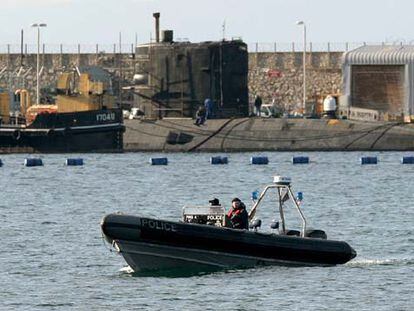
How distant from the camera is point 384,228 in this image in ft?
187

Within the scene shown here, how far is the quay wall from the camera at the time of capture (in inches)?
5379

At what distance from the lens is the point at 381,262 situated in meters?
46.9

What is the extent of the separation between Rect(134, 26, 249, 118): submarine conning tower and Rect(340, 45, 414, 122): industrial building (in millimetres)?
12045

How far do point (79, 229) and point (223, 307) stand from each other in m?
19.2

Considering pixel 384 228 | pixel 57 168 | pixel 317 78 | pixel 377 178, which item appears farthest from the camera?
pixel 317 78

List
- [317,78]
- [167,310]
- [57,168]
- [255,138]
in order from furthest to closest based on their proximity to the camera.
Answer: [317,78], [255,138], [57,168], [167,310]

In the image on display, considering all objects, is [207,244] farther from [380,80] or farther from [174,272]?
[380,80]

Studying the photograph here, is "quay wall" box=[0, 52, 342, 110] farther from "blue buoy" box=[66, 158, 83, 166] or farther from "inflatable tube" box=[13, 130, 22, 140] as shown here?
"blue buoy" box=[66, 158, 83, 166]

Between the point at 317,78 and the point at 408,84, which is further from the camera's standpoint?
the point at 317,78

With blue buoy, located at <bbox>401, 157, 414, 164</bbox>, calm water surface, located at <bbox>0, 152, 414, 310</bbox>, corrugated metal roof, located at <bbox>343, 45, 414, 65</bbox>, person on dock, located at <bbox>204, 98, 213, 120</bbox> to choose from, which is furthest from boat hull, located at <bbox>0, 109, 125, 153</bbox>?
corrugated metal roof, located at <bbox>343, 45, 414, 65</bbox>

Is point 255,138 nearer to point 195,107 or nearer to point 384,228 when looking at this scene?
point 195,107

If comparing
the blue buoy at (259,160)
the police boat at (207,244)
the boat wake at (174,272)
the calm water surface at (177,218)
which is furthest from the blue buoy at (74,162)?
the boat wake at (174,272)

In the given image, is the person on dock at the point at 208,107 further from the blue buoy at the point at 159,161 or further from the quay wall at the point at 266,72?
the quay wall at the point at 266,72

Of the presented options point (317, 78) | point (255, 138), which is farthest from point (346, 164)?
point (317, 78)
